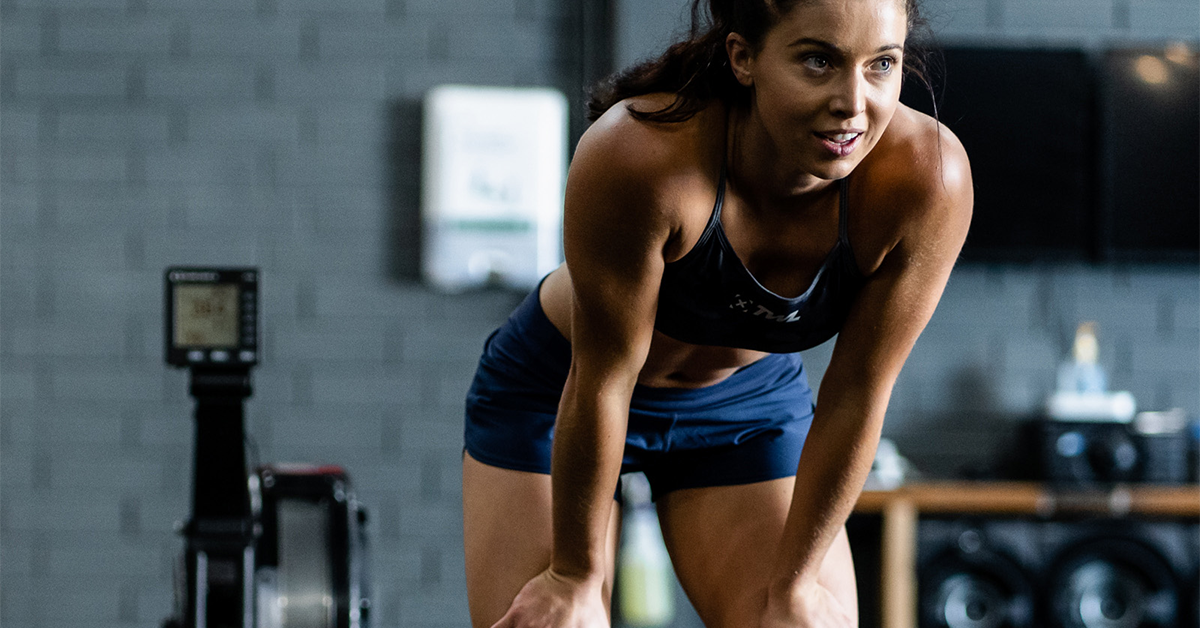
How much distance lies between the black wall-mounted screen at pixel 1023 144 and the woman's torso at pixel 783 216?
234 cm

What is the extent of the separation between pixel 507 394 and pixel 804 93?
711 mm

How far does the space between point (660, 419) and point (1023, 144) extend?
7.60 ft

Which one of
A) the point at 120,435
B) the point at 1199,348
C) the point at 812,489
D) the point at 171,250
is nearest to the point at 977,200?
the point at 1199,348

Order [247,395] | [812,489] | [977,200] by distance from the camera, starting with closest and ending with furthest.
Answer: [812,489] → [247,395] → [977,200]

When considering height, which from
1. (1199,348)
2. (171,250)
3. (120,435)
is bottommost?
(120,435)

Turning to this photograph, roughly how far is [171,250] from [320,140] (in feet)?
1.96

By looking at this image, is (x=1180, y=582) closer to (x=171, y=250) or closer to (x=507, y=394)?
(x=507, y=394)

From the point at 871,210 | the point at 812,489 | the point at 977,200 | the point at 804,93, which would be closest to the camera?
the point at 804,93

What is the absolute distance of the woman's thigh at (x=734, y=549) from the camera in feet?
4.74

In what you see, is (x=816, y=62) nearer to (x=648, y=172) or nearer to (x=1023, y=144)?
(x=648, y=172)

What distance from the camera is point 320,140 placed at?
11.5 feet

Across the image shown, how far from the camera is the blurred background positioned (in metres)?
3.46

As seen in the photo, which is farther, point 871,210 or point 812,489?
point 812,489

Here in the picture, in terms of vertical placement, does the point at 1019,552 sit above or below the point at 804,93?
below
